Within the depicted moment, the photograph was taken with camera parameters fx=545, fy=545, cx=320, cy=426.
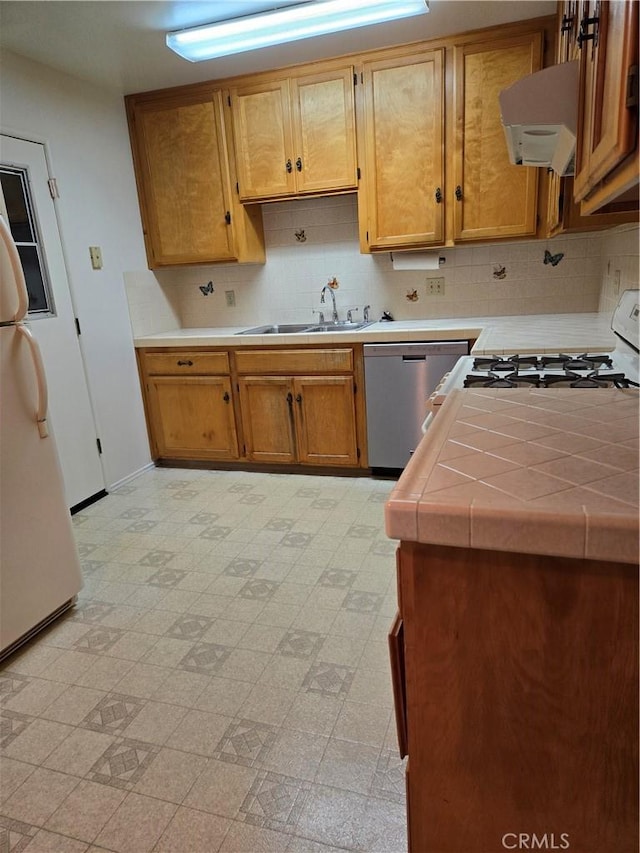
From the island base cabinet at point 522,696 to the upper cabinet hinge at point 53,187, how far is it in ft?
9.76

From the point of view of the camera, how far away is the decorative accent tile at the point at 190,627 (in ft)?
6.49

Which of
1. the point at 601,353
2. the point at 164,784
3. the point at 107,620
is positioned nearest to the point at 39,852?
the point at 164,784

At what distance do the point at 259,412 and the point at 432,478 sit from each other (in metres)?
2.62

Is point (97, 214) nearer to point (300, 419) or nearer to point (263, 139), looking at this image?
point (263, 139)

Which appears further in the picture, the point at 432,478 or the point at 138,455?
the point at 138,455

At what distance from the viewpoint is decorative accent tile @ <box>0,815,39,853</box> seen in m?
1.26

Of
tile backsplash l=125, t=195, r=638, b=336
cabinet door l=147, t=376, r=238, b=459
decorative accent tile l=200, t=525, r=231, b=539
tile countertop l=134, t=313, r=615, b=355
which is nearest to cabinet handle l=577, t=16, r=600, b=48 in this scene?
tile countertop l=134, t=313, r=615, b=355

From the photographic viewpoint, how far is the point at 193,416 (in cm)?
359

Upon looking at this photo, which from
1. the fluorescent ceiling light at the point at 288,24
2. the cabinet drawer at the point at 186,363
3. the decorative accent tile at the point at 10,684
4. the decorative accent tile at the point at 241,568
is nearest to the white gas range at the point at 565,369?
the decorative accent tile at the point at 241,568

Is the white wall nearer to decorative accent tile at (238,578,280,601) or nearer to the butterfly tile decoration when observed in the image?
decorative accent tile at (238,578,280,601)

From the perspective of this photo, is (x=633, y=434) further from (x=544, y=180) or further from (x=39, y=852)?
(x=544, y=180)

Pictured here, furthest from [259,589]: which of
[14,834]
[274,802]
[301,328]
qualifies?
[301,328]

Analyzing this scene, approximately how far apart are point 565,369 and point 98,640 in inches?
73.8

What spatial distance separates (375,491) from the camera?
124 inches
